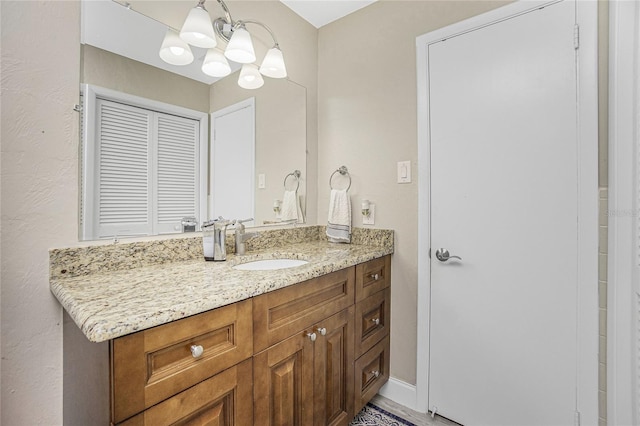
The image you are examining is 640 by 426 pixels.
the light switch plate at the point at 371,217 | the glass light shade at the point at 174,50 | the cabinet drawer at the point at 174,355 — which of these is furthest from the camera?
the light switch plate at the point at 371,217

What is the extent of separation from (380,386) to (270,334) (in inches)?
40.7

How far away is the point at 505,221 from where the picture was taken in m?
1.41

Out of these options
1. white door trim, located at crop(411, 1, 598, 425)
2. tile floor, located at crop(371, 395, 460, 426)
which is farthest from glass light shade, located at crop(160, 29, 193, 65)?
tile floor, located at crop(371, 395, 460, 426)

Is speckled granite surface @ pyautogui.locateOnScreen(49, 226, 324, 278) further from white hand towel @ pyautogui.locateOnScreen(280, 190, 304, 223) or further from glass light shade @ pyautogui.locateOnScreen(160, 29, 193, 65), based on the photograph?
glass light shade @ pyautogui.locateOnScreen(160, 29, 193, 65)

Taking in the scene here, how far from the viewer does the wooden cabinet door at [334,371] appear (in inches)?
48.3

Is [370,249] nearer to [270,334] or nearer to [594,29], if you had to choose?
[270,334]

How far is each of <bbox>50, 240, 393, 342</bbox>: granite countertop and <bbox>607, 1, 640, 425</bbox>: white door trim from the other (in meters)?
1.00

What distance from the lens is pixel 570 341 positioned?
1273 millimetres

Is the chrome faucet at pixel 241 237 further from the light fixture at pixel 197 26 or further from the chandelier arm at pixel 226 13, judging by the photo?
the chandelier arm at pixel 226 13

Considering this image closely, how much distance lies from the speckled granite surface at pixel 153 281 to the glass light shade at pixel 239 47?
0.88 metres

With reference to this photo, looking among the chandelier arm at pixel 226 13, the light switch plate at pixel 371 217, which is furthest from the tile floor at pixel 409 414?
the chandelier arm at pixel 226 13

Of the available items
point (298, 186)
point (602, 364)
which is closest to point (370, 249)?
point (298, 186)

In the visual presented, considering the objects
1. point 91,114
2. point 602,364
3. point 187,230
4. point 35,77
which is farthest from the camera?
point 187,230

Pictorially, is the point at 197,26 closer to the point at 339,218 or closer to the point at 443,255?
the point at 339,218
